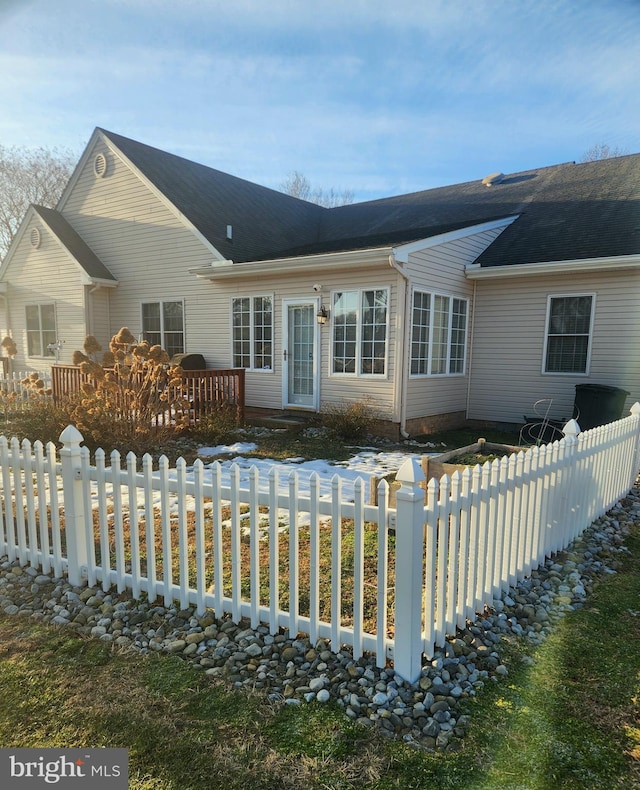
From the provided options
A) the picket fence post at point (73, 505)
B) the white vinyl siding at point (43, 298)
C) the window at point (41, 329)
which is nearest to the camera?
the picket fence post at point (73, 505)

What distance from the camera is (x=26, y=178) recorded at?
93.5ft

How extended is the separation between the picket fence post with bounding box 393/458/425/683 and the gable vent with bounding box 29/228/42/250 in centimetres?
1501

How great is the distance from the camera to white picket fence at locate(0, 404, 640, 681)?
8.18 ft

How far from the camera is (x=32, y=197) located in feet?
95.0

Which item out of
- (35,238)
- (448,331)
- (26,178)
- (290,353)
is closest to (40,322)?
(35,238)

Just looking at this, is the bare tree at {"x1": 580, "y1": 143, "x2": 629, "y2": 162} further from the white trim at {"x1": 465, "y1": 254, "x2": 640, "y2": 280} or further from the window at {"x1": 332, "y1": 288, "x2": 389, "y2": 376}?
the window at {"x1": 332, "y1": 288, "x2": 389, "y2": 376}

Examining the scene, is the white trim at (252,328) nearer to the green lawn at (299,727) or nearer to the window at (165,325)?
the window at (165,325)

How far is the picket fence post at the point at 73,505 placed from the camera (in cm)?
337

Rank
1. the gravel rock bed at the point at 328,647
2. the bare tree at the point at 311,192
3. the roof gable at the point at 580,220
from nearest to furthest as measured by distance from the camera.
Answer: the gravel rock bed at the point at 328,647
the roof gable at the point at 580,220
the bare tree at the point at 311,192

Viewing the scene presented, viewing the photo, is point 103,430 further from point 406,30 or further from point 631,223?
point 631,223

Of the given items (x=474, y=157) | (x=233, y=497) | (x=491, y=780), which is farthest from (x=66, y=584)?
(x=474, y=157)

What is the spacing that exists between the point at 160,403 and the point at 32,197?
91.9ft

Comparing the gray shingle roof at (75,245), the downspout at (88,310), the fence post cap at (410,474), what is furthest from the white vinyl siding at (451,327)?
→ the downspout at (88,310)

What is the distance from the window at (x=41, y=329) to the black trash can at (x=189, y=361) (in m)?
4.95
